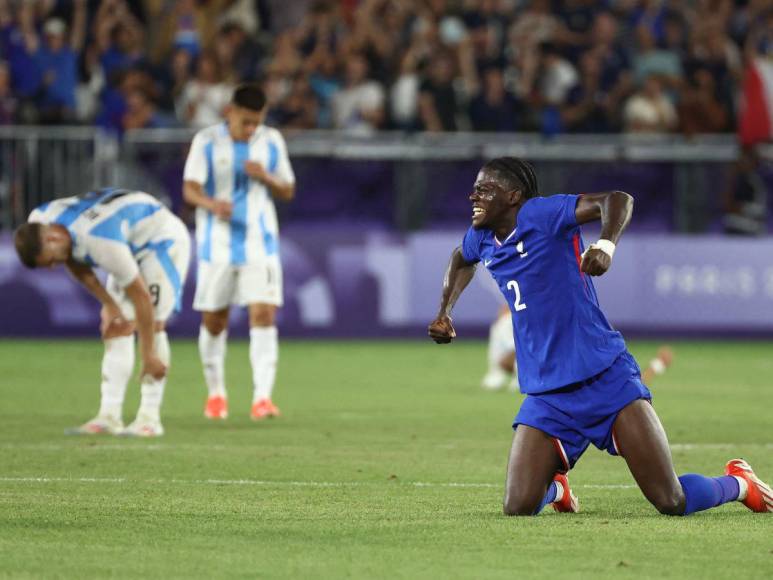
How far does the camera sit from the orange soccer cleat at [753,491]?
25.2ft

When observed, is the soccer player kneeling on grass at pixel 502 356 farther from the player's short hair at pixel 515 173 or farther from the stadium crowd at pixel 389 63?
the player's short hair at pixel 515 173

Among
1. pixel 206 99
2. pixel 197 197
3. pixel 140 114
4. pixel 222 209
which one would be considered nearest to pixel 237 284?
pixel 222 209

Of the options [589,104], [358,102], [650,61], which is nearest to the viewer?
[358,102]

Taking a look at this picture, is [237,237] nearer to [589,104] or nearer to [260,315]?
[260,315]

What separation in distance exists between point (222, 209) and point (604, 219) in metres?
6.16

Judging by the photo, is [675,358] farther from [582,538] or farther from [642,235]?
[582,538]

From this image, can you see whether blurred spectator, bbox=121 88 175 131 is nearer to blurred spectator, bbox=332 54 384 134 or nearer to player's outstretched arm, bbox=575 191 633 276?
blurred spectator, bbox=332 54 384 134

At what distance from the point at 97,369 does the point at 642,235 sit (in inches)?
326

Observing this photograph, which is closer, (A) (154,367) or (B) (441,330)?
(B) (441,330)

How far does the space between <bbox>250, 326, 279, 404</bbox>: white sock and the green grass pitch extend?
1.10 feet

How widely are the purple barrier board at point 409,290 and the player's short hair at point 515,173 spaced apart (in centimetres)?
1324

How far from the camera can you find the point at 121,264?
34.8 feet

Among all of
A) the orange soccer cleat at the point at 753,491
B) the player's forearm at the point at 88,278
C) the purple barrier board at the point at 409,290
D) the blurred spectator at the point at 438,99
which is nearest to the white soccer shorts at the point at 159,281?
the player's forearm at the point at 88,278

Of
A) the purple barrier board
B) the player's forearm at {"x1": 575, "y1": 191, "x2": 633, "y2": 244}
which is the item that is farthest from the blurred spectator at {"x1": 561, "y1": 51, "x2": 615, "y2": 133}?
the player's forearm at {"x1": 575, "y1": 191, "x2": 633, "y2": 244}
